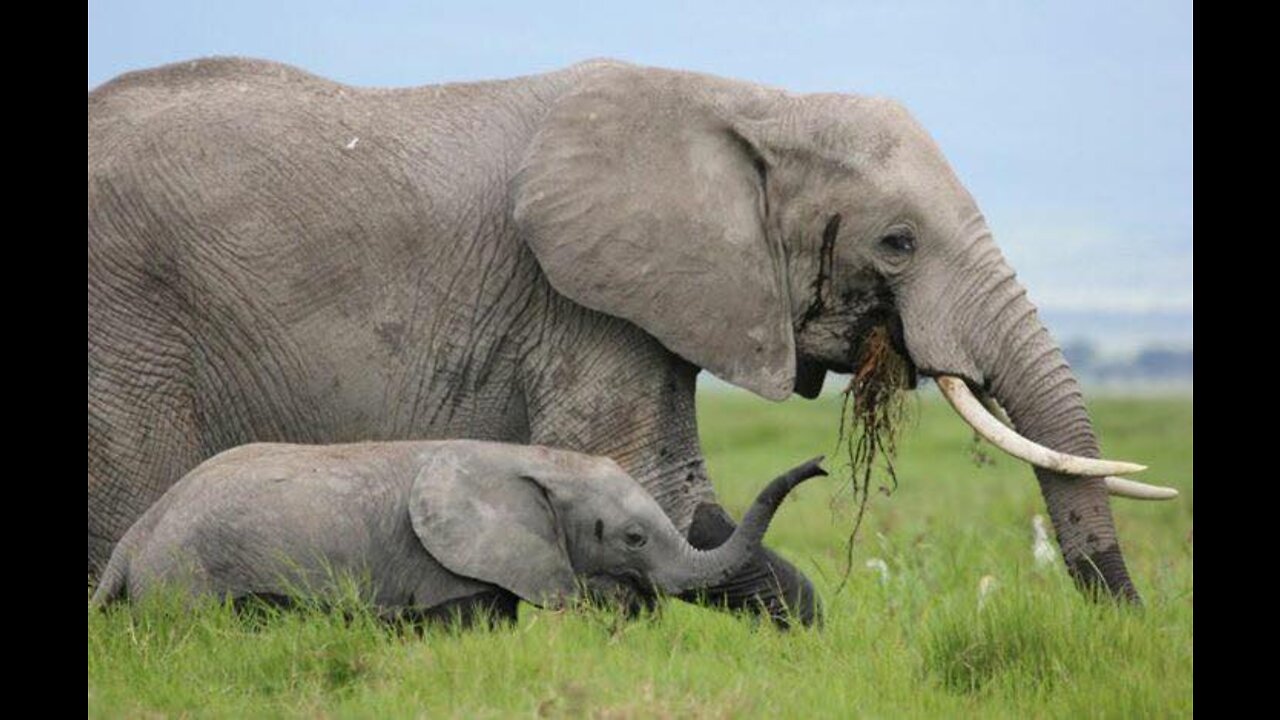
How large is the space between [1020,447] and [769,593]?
989 mm

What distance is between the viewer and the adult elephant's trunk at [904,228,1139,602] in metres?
7.66

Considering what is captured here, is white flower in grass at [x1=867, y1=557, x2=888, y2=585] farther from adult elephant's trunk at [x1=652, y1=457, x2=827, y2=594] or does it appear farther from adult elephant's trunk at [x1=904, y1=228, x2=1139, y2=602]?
adult elephant's trunk at [x1=652, y1=457, x2=827, y2=594]

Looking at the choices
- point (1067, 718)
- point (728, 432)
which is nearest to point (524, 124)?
point (1067, 718)

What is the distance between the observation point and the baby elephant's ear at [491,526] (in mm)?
7215

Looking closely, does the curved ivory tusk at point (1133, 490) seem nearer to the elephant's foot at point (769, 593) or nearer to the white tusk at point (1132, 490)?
the white tusk at point (1132, 490)

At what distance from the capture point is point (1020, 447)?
762 cm

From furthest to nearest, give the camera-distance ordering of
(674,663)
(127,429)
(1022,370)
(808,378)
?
(808,378) → (127,429) → (1022,370) → (674,663)

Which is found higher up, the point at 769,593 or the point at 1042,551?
the point at 769,593

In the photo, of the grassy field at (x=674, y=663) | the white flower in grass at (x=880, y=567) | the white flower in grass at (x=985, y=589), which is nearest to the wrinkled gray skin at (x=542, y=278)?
the white flower in grass at (x=985, y=589)

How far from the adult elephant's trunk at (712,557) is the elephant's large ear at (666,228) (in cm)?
74

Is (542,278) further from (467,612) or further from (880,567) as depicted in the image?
(880,567)

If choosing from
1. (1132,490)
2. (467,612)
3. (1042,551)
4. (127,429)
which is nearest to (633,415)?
(467,612)

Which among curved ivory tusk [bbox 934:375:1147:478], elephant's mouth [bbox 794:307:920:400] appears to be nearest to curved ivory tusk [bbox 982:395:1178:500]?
curved ivory tusk [bbox 934:375:1147:478]

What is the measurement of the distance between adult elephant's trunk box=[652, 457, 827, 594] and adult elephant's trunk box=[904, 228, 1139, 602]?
32.8 inches
